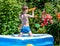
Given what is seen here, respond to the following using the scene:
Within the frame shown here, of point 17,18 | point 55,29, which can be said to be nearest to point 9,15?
point 17,18

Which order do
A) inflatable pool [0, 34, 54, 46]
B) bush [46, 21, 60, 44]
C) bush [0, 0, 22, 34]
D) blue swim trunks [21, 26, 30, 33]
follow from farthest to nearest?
bush [46, 21, 60, 44]
bush [0, 0, 22, 34]
blue swim trunks [21, 26, 30, 33]
inflatable pool [0, 34, 54, 46]

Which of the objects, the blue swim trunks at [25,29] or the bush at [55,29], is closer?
the blue swim trunks at [25,29]

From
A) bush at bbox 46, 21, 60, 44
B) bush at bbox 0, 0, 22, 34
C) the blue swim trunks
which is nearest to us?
the blue swim trunks

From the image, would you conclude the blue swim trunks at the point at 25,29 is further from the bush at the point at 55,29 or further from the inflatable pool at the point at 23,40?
the bush at the point at 55,29

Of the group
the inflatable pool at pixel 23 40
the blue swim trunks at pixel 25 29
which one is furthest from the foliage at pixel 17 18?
the inflatable pool at pixel 23 40

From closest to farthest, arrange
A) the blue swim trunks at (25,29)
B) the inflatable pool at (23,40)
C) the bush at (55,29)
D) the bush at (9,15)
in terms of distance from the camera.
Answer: the inflatable pool at (23,40)
the blue swim trunks at (25,29)
the bush at (9,15)
the bush at (55,29)

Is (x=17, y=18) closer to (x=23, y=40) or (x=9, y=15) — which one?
(x=9, y=15)

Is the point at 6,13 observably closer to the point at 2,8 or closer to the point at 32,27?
the point at 2,8

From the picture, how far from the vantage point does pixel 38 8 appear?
11.8 metres

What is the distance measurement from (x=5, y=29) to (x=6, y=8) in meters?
0.62

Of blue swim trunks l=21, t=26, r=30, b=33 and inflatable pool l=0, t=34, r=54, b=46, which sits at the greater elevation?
blue swim trunks l=21, t=26, r=30, b=33

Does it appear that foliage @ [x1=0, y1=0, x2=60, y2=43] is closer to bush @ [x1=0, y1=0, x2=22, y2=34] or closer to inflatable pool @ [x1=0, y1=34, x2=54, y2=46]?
bush @ [x1=0, y1=0, x2=22, y2=34]

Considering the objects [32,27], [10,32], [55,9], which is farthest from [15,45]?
[55,9]

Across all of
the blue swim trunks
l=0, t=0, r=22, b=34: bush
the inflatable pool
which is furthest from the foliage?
the inflatable pool
